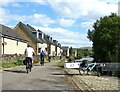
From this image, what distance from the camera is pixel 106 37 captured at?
3098cm

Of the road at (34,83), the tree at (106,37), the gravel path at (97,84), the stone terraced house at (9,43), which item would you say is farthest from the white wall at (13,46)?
the gravel path at (97,84)

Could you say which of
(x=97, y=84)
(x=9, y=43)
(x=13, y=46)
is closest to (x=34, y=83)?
(x=97, y=84)

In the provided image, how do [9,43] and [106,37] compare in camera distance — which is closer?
[106,37]

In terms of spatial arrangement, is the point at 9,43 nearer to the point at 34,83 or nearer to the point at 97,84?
the point at 34,83

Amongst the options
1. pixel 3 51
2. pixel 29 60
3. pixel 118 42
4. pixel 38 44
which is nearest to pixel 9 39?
pixel 3 51

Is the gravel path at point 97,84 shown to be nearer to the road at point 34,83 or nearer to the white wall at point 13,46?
the road at point 34,83

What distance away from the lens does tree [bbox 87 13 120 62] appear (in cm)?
3098

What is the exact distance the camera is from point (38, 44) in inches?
2768

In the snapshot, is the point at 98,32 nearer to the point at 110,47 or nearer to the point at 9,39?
the point at 110,47

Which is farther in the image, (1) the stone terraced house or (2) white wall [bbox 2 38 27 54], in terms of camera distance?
(2) white wall [bbox 2 38 27 54]

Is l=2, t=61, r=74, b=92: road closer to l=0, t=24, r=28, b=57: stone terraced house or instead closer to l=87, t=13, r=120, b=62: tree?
l=87, t=13, r=120, b=62: tree

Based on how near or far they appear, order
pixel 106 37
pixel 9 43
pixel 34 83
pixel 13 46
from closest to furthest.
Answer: pixel 34 83 → pixel 106 37 → pixel 9 43 → pixel 13 46

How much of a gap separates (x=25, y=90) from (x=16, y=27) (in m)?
56.4

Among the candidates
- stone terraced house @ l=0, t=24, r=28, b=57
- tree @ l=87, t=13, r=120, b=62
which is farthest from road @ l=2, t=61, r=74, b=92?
stone terraced house @ l=0, t=24, r=28, b=57
